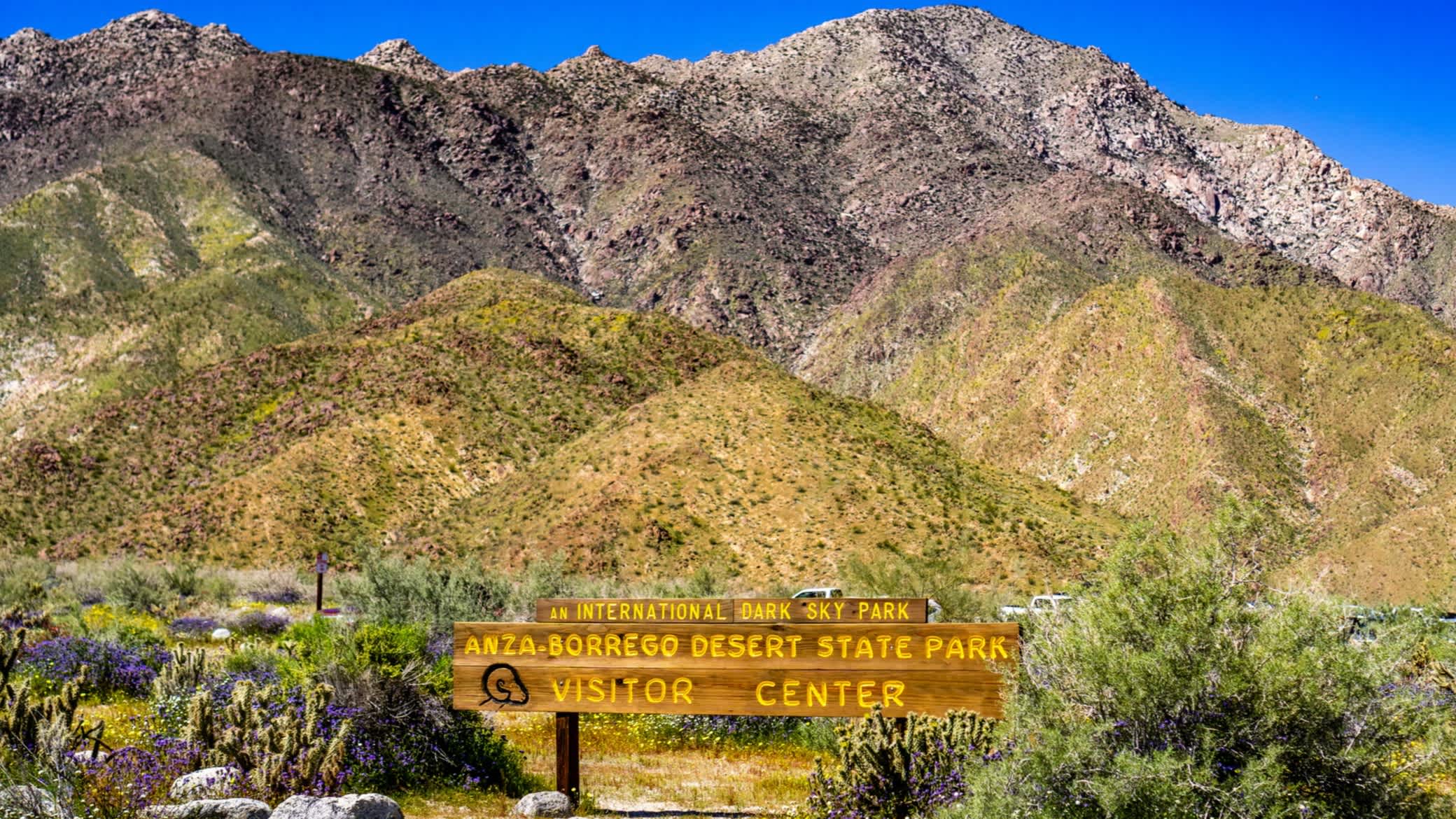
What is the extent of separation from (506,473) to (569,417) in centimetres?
578

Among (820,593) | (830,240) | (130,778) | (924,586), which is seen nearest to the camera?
(130,778)

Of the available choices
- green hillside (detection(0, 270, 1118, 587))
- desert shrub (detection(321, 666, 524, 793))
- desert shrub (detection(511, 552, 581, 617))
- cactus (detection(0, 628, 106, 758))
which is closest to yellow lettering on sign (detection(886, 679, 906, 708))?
desert shrub (detection(321, 666, 524, 793))

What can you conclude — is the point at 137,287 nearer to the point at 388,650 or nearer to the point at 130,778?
the point at 388,650

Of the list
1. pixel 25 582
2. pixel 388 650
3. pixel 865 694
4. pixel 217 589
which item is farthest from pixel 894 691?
pixel 25 582

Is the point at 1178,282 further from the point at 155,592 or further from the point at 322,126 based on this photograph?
the point at 322,126

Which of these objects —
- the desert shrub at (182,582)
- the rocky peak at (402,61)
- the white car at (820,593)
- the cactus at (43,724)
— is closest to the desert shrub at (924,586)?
the white car at (820,593)

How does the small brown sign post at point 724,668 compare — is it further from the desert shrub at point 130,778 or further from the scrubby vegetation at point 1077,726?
the desert shrub at point 130,778

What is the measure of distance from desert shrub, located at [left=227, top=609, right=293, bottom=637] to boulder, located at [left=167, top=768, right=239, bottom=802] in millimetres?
16980

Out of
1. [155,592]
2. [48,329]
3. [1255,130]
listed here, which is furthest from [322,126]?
[1255,130]

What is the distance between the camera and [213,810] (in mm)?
7086

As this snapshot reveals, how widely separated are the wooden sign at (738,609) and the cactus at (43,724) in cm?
410

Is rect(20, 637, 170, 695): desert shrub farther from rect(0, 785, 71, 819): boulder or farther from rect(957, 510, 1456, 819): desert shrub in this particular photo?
rect(957, 510, 1456, 819): desert shrub

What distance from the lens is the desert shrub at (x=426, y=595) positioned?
73.2 ft

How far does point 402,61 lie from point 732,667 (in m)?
161
